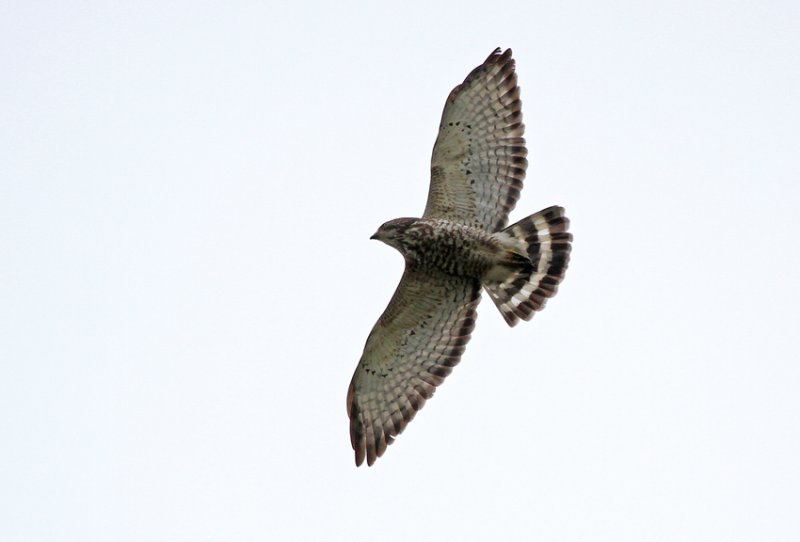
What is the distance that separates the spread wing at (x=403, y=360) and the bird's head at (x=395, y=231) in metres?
0.58

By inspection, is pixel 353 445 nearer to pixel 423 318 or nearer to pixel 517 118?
pixel 423 318

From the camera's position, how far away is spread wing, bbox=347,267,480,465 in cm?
1252

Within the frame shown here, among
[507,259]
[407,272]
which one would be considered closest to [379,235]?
[407,272]

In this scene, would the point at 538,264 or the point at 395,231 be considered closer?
the point at 395,231

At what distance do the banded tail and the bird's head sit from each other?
3.12 ft

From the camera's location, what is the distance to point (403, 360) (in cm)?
1270

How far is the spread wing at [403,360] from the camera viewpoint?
12.5 m

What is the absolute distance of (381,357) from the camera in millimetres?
12711

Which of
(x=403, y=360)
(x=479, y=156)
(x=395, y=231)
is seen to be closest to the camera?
(x=395, y=231)

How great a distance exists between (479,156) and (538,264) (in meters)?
1.12

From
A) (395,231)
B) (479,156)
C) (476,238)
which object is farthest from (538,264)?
(395,231)

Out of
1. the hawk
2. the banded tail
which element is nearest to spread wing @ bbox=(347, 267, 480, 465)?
the hawk

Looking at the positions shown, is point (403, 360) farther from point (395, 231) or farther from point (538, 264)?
point (538, 264)

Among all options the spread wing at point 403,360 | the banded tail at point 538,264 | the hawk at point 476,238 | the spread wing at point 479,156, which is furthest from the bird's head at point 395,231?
the banded tail at point 538,264
